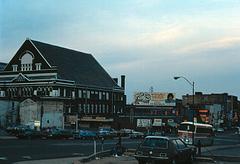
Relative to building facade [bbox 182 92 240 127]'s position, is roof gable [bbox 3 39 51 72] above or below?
above

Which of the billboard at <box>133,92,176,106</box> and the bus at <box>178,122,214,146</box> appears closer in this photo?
the bus at <box>178,122,214,146</box>

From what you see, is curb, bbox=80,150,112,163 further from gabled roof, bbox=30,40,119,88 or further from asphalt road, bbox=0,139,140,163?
gabled roof, bbox=30,40,119,88

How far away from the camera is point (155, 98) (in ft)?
489

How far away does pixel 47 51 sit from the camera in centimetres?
11625

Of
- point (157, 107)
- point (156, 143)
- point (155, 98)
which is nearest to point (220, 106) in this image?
point (157, 107)

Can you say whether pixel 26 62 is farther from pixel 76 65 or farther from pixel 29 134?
pixel 29 134

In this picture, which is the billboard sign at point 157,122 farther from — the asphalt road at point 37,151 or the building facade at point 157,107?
the asphalt road at point 37,151

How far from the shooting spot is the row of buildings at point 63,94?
103 m

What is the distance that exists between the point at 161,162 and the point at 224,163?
7213mm

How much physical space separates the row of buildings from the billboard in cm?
381

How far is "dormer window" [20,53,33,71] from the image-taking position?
379 feet

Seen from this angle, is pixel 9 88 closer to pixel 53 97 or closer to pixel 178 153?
pixel 53 97

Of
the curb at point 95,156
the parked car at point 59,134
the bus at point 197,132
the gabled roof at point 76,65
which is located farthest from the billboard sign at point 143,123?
the curb at point 95,156

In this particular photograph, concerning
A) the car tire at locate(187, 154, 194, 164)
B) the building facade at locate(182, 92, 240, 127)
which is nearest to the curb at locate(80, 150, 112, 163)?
the car tire at locate(187, 154, 194, 164)
